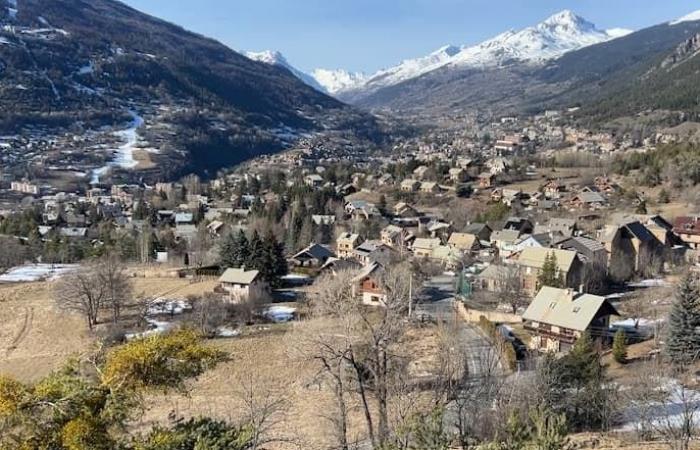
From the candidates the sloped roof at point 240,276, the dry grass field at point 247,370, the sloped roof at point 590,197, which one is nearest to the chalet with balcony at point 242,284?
the sloped roof at point 240,276

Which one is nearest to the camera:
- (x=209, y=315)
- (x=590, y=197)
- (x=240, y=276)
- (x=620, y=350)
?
(x=620, y=350)

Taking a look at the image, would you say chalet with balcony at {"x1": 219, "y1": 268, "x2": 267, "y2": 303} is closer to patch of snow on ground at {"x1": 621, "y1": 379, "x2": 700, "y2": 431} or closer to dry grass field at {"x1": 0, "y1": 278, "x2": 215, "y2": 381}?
dry grass field at {"x1": 0, "y1": 278, "x2": 215, "y2": 381}

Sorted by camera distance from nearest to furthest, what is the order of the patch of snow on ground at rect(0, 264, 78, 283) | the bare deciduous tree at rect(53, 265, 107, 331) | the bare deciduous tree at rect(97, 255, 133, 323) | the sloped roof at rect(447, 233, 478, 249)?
the bare deciduous tree at rect(53, 265, 107, 331) → the bare deciduous tree at rect(97, 255, 133, 323) → the patch of snow on ground at rect(0, 264, 78, 283) → the sloped roof at rect(447, 233, 478, 249)

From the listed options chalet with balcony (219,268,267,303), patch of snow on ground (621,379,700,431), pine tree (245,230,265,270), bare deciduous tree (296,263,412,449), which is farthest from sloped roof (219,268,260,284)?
patch of snow on ground (621,379,700,431)

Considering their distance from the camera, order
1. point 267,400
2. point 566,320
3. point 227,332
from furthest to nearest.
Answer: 1. point 227,332
2. point 566,320
3. point 267,400

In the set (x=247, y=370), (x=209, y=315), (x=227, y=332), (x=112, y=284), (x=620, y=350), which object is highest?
(x=112, y=284)

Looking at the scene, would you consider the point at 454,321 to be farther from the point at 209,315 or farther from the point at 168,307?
the point at 168,307

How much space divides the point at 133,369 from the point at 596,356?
19.3 meters

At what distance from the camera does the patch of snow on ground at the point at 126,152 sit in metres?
142

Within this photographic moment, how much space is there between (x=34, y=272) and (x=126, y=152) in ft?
360

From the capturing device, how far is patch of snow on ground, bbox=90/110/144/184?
465 feet

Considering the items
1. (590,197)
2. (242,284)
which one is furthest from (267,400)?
Answer: (590,197)

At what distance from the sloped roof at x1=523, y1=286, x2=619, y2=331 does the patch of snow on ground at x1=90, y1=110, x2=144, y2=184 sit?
118m

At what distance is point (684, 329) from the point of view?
2664 cm
